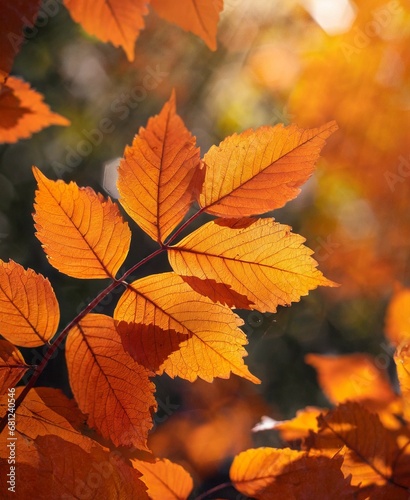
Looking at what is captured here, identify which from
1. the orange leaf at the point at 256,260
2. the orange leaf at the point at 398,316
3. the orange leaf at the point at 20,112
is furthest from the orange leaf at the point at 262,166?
the orange leaf at the point at 398,316

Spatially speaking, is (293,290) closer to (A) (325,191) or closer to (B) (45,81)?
(A) (325,191)

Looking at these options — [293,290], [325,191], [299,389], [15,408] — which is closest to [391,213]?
[325,191]

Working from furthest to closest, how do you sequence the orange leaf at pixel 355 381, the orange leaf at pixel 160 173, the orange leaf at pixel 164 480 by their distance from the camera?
1. the orange leaf at pixel 355 381
2. the orange leaf at pixel 164 480
3. the orange leaf at pixel 160 173
